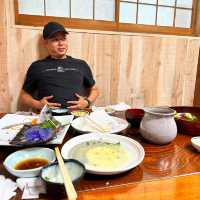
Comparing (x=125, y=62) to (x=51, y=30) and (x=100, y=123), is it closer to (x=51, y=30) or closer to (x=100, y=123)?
(x=51, y=30)

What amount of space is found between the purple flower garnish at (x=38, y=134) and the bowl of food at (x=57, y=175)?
194 mm

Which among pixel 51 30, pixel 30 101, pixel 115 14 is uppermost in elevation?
pixel 115 14

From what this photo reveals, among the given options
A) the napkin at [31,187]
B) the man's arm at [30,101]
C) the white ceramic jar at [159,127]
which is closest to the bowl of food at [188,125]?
the white ceramic jar at [159,127]

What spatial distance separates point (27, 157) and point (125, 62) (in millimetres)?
1814

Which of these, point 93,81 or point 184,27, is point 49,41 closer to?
point 93,81

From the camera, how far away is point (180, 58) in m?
2.64

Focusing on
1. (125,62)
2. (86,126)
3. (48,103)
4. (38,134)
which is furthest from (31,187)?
(125,62)

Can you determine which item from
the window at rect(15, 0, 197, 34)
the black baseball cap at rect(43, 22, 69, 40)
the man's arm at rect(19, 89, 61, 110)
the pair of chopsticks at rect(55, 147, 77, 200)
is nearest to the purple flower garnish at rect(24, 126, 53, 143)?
the pair of chopsticks at rect(55, 147, 77, 200)

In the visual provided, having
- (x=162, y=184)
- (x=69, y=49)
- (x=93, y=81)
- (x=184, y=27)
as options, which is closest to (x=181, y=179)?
(x=162, y=184)

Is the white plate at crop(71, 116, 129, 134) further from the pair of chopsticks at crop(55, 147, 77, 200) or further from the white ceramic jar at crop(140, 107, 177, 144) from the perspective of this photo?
the pair of chopsticks at crop(55, 147, 77, 200)

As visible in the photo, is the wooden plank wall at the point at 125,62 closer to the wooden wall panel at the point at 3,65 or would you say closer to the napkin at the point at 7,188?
the wooden wall panel at the point at 3,65

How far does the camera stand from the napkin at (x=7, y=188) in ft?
2.06

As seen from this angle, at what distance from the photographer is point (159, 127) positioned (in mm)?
943

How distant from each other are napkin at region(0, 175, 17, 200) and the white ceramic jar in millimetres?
569
